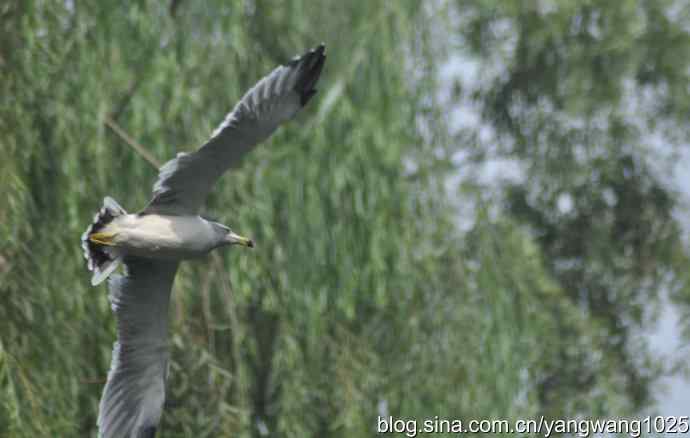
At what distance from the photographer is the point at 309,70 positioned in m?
3.43

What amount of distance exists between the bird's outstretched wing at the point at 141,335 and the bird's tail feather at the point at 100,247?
0.80 ft

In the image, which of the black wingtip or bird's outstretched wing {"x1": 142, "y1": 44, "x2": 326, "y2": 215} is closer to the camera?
bird's outstretched wing {"x1": 142, "y1": 44, "x2": 326, "y2": 215}

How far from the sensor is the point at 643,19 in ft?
24.0

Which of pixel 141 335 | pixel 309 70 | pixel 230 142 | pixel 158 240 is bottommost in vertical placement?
pixel 141 335

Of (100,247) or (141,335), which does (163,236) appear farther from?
(141,335)

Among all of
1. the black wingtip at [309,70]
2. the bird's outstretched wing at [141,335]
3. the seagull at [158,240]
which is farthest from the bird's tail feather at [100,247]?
the black wingtip at [309,70]

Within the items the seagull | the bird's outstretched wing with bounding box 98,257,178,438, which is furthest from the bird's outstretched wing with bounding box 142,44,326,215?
the bird's outstretched wing with bounding box 98,257,178,438

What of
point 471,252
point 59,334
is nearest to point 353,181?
point 471,252

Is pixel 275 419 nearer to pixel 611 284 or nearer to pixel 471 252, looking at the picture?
pixel 471 252

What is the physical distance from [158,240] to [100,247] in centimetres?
19

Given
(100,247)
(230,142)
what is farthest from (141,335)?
(230,142)

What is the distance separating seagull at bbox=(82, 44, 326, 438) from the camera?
128 inches

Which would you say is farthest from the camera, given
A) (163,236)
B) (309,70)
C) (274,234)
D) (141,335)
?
(274,234)

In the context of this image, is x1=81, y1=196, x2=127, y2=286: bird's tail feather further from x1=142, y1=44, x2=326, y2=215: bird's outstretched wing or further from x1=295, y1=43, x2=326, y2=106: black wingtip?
x1=295, y1=43, x2=326, y2=106: black wingtip
